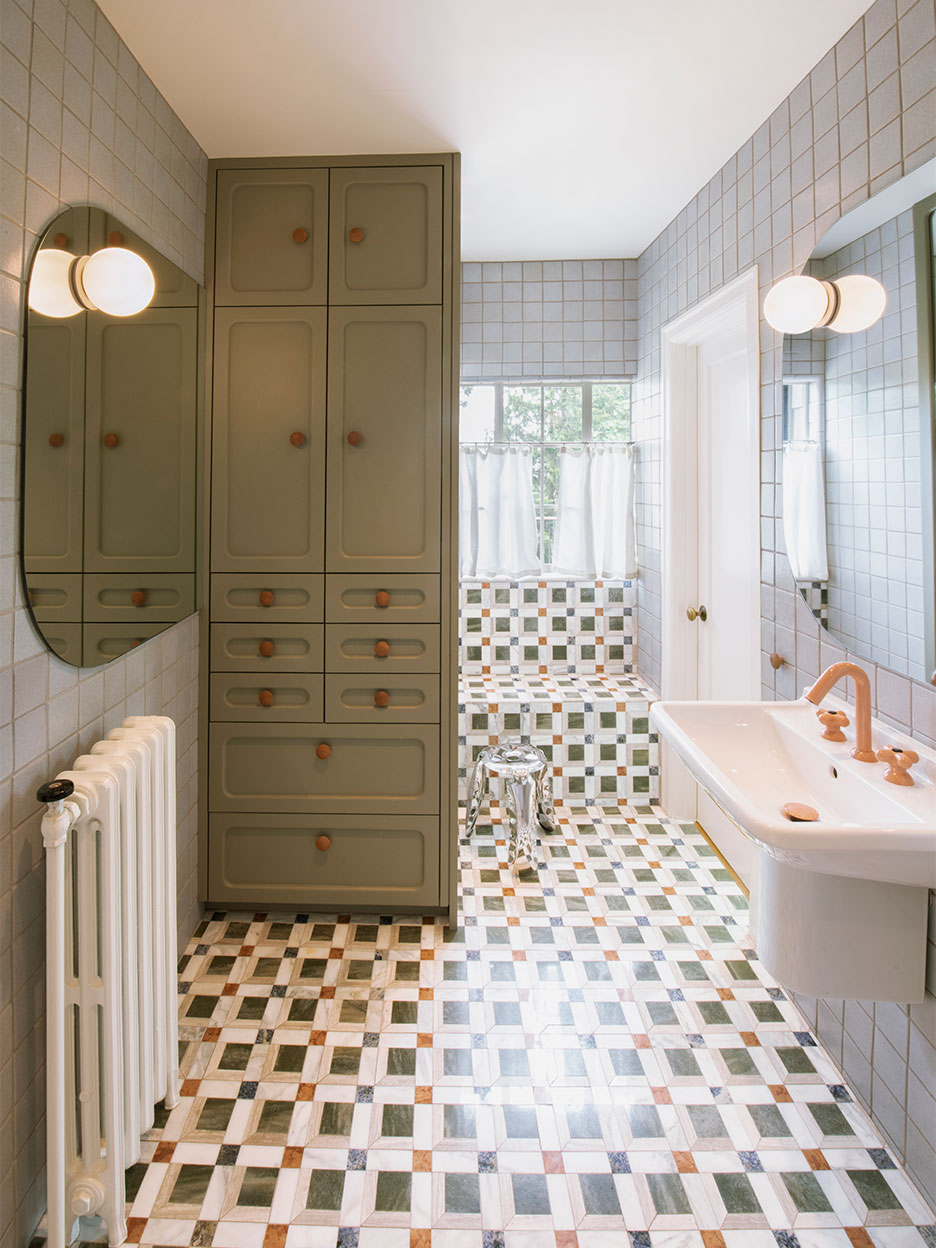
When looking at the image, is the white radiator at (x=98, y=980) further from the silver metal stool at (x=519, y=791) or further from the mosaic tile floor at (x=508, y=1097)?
the silver metal stool at (x=519, y=791)

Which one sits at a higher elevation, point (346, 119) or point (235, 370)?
point (346, 119)

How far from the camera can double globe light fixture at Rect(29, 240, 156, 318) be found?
143 cm

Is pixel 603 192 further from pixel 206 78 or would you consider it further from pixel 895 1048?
pixel 895 1048

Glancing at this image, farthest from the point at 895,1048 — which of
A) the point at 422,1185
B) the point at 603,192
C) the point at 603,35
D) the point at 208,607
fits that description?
the point at 603,192

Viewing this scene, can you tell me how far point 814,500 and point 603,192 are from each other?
162cm

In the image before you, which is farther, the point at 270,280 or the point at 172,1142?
the point at 270,280

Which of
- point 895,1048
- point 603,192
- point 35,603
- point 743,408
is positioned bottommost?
point 895,1048

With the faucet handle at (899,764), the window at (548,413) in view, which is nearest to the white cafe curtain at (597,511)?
the window at (548,413)

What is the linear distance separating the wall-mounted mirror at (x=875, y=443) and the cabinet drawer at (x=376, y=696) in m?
1.18

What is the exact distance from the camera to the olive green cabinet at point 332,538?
239 cm

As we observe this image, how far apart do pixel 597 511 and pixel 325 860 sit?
7.31 ft

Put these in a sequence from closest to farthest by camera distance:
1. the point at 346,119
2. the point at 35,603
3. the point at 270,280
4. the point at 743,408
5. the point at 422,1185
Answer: the point at 35,603 < the point at 422,1185 < the point at 346,119 < the point at 270,280 < the point at 743,408

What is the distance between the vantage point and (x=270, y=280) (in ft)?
7.89

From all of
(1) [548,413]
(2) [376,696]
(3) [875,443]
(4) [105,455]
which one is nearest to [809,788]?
(3) [875,443]
